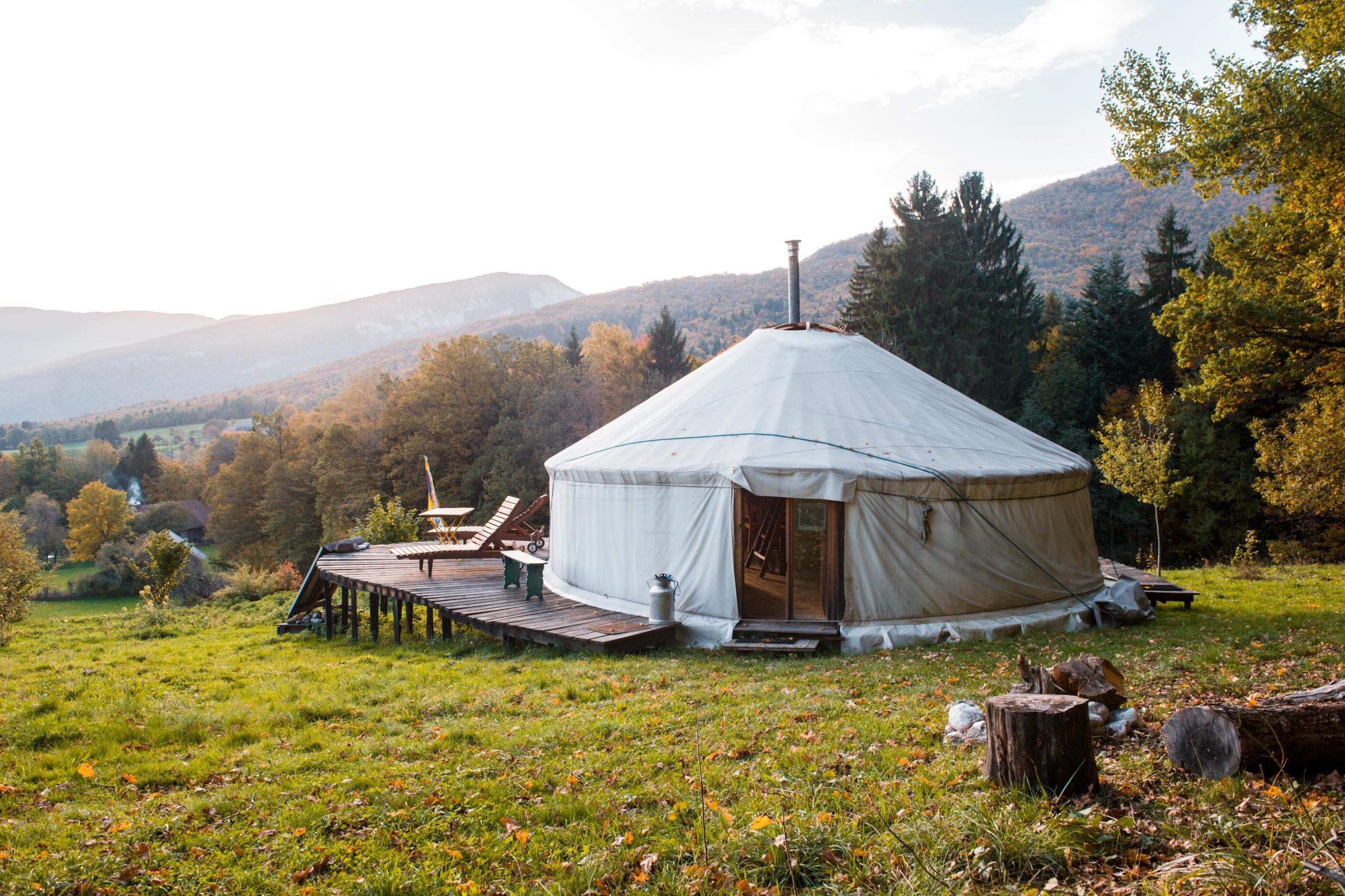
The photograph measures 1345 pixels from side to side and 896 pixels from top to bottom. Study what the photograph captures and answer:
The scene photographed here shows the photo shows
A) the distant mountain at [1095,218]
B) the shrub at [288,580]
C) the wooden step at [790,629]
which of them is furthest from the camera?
the distant mountain at [1095,218]

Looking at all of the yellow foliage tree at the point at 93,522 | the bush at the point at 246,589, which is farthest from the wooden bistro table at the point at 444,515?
the yellow foliage tree at the point at 93,522

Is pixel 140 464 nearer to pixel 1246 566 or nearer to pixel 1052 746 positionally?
pixel 1246 566

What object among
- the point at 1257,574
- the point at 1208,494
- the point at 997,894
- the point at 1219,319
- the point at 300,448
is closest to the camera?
the point at 997,894

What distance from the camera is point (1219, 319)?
25.6 feet

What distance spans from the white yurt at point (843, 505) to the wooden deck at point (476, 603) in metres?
0.42

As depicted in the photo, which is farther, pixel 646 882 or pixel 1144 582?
pixel 1144 582

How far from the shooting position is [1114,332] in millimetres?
24047

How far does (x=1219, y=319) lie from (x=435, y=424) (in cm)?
1965

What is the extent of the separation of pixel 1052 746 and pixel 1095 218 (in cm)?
5610

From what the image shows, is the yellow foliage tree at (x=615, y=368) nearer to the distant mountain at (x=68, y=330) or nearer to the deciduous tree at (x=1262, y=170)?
the deciduous tree at (x=1262, y=170)

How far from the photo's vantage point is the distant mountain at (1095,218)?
40.2 m

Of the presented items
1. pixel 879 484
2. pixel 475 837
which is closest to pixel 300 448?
pixel 879 484

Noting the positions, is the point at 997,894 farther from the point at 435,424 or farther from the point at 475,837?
the point at 435,424

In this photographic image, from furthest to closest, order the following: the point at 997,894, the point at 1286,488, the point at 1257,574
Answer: the point at 1286,488
the point at 1257,574
the point at 997,894
